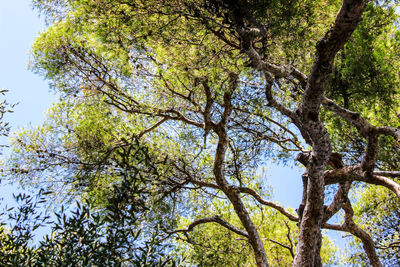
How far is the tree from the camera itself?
455 centimetres

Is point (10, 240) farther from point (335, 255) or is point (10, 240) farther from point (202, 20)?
point (335, 255)

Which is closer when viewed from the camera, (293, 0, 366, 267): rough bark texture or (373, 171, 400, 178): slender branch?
(293, 0, 366, 267): rough bark texture

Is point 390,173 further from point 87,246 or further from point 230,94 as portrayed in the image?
point 87,246

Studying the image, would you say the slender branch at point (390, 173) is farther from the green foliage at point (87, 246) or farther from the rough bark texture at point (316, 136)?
the green foliage at point (87, 246)

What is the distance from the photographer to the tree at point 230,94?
4.55 meters

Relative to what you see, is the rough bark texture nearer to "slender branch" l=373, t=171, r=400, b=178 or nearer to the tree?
the tree

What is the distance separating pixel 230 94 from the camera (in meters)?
6.68

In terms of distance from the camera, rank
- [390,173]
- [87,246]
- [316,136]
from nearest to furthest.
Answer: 1. [87,246]
2. [316,136]
3. [390,173]

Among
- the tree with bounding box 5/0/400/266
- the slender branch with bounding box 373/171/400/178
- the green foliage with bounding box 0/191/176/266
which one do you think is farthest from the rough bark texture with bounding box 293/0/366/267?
the green foliage with bounding box 0/191/176/266

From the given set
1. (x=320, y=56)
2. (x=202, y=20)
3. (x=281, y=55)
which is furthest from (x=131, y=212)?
(x=281, y=55)

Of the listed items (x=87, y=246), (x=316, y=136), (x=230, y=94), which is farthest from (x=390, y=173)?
(x=87, y=246)

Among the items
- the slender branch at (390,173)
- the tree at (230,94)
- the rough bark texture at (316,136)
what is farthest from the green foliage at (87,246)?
the slender branch at (390,173)

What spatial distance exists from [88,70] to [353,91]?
6356 mm

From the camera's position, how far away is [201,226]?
9.02 meters
